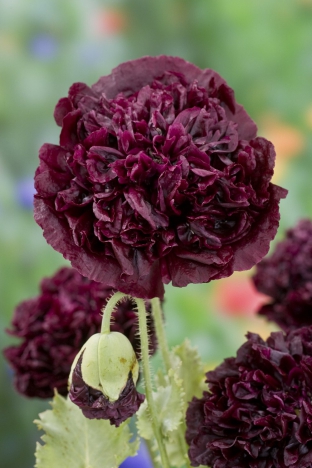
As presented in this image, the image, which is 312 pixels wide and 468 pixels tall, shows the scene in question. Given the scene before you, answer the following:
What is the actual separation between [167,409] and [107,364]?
7 centimetres

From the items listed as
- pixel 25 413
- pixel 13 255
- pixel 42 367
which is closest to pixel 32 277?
pixel 13 255

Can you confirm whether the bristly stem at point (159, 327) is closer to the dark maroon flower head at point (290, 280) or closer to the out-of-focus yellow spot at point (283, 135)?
the dark maroon flower head at point (290, 280)

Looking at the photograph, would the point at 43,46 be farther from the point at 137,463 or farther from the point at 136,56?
the point at 137,463

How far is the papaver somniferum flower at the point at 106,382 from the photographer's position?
322 mm

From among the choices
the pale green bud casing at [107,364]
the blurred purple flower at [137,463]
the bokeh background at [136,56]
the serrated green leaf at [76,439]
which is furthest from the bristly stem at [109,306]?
the bokeh background at [136,56]

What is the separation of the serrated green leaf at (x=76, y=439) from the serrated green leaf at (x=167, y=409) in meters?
0.03

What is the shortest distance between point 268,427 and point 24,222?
63 centimetres

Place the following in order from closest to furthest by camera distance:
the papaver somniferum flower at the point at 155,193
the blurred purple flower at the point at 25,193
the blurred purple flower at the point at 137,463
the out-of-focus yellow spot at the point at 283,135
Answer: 1. the papaver somniferum flower at the point at 155,193
2. the blurred purple flower at the point at 137,463
3. the blurred purple flower at the point at 25,193
4. the out-of-focus yellow spot at the point at 283,135

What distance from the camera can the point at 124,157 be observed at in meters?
0.32

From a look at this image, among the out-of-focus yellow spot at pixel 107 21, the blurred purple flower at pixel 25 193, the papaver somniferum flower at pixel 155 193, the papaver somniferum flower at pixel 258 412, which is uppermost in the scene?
the out-of-focus yellow spot at pixel 107 21

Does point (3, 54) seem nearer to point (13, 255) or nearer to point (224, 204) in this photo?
point (13, 255)

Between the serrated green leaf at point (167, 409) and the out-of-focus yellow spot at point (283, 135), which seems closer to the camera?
the serrated green leaf at point (167, 409)

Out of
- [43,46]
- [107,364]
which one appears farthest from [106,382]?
[43,46]

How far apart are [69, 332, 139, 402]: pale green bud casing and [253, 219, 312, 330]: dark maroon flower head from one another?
8.0 inches
